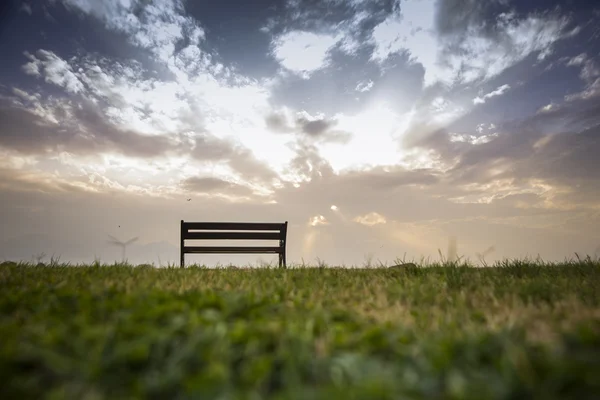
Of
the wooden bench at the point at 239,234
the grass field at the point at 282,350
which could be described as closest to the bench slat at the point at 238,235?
the wooden bench at the point at 239,234

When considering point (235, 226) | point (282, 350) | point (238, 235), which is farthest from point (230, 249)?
point (282, 350)

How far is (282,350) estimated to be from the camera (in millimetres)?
1992

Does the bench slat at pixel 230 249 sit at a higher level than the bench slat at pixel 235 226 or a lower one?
lower

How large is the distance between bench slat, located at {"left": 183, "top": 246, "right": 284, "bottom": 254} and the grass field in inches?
220

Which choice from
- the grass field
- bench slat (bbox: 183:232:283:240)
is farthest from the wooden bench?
the grass field

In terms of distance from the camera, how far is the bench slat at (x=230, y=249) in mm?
8930

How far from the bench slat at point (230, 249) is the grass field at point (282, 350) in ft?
18.3

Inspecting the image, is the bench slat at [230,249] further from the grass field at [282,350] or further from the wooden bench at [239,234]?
the grass field at [282,350]

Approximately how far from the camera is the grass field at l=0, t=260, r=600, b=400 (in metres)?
1.64

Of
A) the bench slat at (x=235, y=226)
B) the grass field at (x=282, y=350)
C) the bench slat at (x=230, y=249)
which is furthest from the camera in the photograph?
the bench slat at (x=235, y=226)

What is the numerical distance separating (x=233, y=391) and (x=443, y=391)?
1.01 metres

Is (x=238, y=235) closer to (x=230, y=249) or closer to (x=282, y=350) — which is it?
(x=230, y=249)

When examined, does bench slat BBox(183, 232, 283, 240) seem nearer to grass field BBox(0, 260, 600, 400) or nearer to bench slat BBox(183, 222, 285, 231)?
bench slat BBox(183, 222, 285, 231)

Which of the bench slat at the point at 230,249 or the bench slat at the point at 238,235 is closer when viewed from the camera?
the bench slat at the point at 230,249
